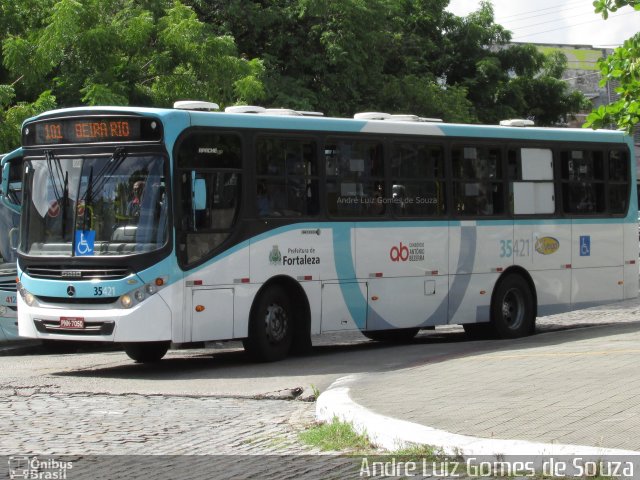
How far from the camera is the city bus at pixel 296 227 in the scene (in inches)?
543

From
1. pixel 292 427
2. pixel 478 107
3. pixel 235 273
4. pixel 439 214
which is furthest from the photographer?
pixel 478 107

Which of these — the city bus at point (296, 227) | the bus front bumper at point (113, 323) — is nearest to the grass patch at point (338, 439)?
the bus front bumper at point (113, 323)

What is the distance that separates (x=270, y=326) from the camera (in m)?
15.0

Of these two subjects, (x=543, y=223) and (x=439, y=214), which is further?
(x=543, y=223)

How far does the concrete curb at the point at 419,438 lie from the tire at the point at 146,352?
5.59 m

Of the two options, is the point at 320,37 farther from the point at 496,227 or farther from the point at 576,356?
the point at 576,356

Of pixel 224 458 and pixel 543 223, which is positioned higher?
pixel 543 223

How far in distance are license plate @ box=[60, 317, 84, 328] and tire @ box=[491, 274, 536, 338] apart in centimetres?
711

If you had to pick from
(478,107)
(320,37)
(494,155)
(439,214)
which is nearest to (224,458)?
(439,214)

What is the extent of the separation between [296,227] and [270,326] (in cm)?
135

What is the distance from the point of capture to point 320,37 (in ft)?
98.3

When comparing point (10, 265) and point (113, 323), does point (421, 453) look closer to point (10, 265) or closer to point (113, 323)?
point (113, 323)

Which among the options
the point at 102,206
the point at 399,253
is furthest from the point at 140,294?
the point at 399,253

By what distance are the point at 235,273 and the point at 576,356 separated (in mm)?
4255
